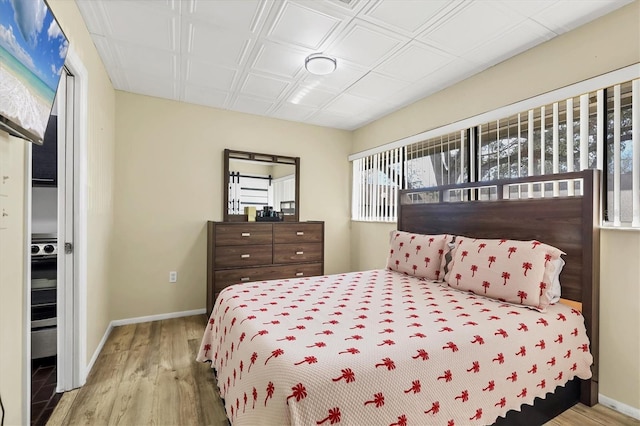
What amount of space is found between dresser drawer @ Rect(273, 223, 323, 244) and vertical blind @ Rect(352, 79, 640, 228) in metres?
1.24

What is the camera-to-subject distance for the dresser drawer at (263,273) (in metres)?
3.29

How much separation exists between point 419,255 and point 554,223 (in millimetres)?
975

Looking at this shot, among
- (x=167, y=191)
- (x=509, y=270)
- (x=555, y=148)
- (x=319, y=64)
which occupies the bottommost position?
(x=509, y=270)

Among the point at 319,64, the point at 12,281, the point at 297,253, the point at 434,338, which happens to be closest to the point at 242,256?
the point at 297,253

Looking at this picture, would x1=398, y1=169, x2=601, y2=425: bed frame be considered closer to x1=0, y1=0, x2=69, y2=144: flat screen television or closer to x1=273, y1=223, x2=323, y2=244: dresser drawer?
x1=273, y1=223, x2=323, y2=244: dresser drawer

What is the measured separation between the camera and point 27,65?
1082 millimetres

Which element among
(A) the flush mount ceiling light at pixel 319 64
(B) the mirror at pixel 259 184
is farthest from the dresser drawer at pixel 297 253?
(A) the flush mount ceiling light at pixel 319 64

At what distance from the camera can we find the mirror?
371 centimetres

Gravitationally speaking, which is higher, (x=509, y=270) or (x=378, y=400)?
(x=509, y=270)

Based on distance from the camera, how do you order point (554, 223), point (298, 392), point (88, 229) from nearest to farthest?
1. point (298, 392)
2. point (554, 223)
3. point (88, 229)

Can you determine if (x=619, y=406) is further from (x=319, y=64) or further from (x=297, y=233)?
(x=319, y=64)

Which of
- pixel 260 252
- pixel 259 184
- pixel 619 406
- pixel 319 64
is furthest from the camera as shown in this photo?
pixel 259 184

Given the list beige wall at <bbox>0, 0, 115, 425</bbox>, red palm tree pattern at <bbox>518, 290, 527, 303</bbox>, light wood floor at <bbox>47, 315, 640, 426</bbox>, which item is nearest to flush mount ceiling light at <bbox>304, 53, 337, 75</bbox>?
beige wall at <bbox>0, 0, 115, 425</bbox>

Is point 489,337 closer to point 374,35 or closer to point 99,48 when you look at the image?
point 374,35
